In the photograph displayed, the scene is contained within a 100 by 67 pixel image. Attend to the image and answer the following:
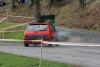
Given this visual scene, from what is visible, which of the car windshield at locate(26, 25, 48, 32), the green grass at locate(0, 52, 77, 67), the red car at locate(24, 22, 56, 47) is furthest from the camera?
the car windshield at locate(26, 25, 48, 32)

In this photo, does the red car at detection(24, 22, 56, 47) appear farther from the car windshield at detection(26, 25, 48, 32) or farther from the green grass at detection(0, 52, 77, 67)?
the green grass at detection(0, 52, 77, 67)

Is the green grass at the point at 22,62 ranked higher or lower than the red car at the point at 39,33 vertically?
higher

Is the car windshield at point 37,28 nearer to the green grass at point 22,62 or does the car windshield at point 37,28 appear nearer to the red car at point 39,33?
the red car at point 39,33

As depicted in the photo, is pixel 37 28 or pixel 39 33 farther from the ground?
pixel 37 28

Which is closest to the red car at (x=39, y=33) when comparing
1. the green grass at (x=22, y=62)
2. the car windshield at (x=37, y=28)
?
the car windshield at (x=37, y=28)

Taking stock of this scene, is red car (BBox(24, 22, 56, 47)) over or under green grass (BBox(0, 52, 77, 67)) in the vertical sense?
under

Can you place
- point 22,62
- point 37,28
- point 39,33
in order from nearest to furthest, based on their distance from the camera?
1. point 22,62
2. point 39,33
3. point 37,28

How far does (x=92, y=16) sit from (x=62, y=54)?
18.4m

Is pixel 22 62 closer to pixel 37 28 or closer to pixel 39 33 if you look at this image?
pixel 39 33

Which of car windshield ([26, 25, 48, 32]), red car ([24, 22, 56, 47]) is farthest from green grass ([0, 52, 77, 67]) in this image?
car windshield ([26, 25, 48, 32])

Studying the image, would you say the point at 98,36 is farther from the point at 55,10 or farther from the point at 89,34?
the point at 55,10

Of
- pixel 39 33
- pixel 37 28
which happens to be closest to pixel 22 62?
pixel 39 33

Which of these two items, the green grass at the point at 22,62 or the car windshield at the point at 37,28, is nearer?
the green grass at the point at 22,62

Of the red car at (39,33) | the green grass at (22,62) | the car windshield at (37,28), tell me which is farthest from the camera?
the car windshield at (37,28)
